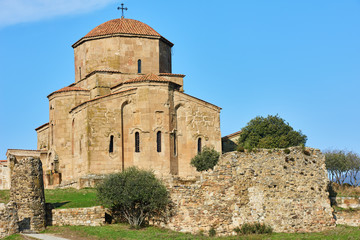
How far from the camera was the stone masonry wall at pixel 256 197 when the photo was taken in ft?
87.7

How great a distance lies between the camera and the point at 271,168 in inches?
1080

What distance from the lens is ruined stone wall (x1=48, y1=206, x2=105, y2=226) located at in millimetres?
28656

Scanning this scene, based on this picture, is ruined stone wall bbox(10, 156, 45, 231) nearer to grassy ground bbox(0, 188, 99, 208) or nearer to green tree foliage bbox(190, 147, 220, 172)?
grassy ground bbox(0, 188, 99, 208)

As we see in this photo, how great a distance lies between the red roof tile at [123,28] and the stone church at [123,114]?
0.26 feet

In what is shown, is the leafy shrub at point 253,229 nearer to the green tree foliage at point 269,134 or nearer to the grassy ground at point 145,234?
the grassy ground at point 145,234

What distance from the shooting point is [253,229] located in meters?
26.0

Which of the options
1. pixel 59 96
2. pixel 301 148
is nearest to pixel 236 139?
pixel 59 96

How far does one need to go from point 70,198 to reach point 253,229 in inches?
478

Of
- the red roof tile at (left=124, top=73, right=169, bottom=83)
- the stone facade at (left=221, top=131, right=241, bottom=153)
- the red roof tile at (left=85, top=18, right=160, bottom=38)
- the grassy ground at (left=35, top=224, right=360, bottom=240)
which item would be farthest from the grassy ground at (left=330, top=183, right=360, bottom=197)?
the red roof tile at (left=85, top=18, right=160, bottom=38)

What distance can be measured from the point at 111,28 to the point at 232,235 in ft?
91.2

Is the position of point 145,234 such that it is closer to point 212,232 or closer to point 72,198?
point 212,232

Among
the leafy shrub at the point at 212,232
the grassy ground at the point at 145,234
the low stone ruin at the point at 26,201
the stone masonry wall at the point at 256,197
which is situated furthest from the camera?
the low stone ruin at the point at 26,201

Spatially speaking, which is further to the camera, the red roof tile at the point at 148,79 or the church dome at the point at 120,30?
the church dome at the point at 120,30

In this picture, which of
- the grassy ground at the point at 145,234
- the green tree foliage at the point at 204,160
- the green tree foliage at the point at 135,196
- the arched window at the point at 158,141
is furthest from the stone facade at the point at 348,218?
the arched window at the point at 158,141
